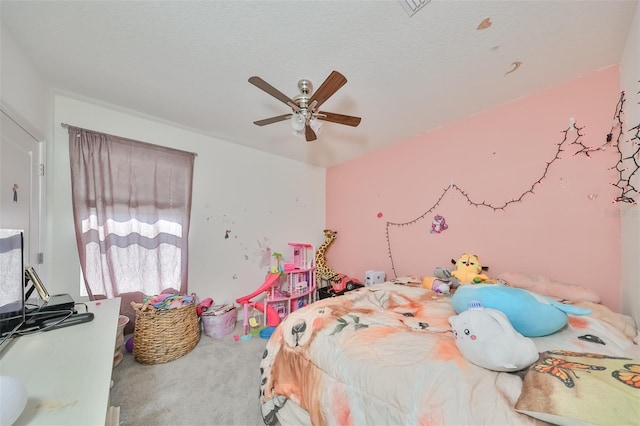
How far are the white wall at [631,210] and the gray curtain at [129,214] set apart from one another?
347 centimetres

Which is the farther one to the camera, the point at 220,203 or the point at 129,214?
the point at 220,203

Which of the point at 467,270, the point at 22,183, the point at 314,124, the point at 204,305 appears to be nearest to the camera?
the point at 22,183

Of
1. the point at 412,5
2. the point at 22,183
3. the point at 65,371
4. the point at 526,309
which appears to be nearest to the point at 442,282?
the point at 526,309

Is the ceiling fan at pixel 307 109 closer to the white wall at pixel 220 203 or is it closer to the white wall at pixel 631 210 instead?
the white wall at pixel 220 203

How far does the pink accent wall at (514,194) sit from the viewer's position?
1622mm

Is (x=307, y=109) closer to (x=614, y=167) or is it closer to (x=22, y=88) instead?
(x=22, y=88)

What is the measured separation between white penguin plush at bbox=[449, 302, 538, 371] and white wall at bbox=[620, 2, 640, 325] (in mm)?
1061

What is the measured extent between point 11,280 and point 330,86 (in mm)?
1854

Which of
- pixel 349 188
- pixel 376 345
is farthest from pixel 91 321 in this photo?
pixel 349 188

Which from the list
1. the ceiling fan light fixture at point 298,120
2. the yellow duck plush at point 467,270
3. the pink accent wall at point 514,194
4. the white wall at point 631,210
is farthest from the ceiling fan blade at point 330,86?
the yellow duck plush at point 467,270

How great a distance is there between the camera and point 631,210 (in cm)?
135

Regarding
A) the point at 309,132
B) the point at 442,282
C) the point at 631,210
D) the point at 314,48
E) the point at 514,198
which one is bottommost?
the point at 442,282

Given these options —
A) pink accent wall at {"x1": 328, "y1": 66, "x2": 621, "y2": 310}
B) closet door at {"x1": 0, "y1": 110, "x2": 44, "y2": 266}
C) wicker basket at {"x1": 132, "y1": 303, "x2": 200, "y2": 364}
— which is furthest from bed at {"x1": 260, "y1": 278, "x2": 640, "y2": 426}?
closet door at {"x1": 0, "y1": 110, "x2": 44, "y2": 266}

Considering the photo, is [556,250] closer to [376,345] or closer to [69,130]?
[376,345]
